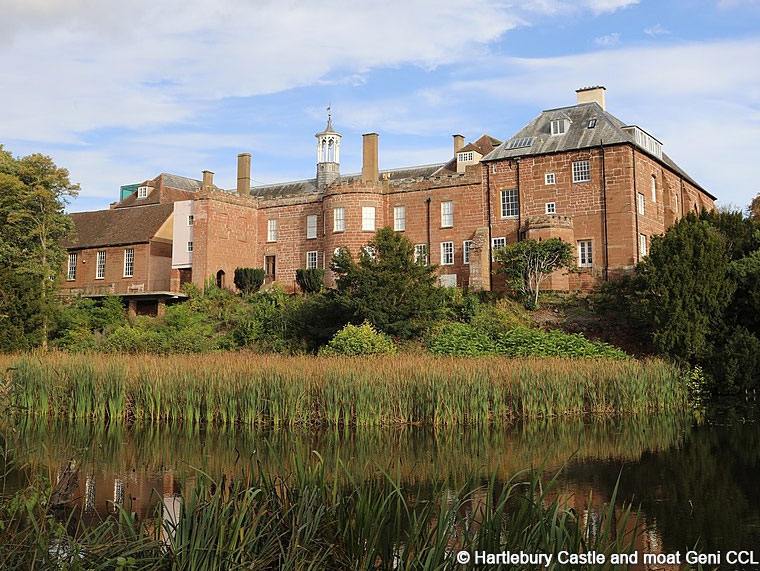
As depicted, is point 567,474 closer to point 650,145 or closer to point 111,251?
point 650,145

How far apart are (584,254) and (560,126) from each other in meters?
6.65

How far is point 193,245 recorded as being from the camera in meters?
40.0

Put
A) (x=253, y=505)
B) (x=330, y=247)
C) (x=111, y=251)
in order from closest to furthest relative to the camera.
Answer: (x=253, y=505) < (x=330, y=247) < (x=111, y=251)

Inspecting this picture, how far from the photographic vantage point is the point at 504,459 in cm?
1204

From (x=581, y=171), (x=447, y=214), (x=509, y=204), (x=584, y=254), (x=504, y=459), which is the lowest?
(x=504, y=459)

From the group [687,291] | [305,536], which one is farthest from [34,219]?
[305,536]

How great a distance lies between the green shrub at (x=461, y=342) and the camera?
2498cm

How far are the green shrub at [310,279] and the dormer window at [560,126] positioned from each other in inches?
529

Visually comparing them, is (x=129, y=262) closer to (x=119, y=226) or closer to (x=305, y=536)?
(x=119, y=226)

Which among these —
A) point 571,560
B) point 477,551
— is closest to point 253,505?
point 477,551

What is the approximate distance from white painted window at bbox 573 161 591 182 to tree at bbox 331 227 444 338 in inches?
433

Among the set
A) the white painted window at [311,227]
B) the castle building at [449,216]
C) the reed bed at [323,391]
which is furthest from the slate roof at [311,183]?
the reed bed at [323,391]

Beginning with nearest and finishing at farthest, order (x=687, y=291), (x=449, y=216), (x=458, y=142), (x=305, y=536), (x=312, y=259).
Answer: (x=305, y=536) < (x=687, y=291) < (x=449, y=216) < (x=312, y=259) < (x=458, y=142)

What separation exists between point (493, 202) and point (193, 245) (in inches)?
628
